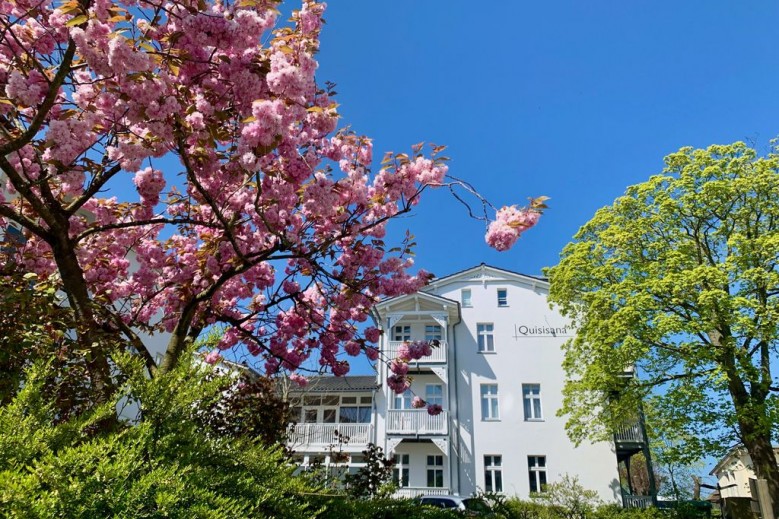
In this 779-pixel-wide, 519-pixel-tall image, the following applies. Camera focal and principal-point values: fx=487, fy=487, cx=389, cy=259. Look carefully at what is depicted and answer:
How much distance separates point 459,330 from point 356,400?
256 inches

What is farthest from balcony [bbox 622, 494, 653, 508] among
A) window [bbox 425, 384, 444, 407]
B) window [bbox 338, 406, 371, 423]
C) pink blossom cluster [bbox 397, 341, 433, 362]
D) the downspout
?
pink blossom cluster [bbox 397, 341, 433, 362]

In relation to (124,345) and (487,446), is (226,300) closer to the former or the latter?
(124,345)

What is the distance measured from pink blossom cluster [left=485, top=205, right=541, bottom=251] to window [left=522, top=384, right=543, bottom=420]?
58.8ft

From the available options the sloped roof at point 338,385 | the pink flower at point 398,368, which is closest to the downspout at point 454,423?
the sloped roof at point 338,385

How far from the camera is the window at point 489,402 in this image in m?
21.5

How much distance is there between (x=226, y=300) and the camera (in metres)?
7.18

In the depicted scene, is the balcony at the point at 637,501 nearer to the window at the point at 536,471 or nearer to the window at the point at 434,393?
the window at the point at 536,471

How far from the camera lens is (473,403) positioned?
21.7 metres

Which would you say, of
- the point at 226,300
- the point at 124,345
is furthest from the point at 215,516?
the point at 226,300

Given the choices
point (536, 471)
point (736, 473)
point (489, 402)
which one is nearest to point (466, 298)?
point (489, 402)

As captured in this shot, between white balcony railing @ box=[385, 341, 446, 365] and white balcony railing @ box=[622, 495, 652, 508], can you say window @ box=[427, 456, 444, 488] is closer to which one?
white balcony railing @ box=[385, 341, 446, 365]

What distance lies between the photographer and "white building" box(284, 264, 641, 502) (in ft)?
65.9

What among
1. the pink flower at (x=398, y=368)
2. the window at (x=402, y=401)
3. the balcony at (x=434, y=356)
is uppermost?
the balcony at (x=434, y=356)

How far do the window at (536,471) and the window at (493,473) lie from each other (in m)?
1.18
